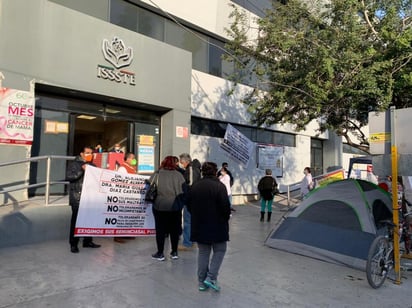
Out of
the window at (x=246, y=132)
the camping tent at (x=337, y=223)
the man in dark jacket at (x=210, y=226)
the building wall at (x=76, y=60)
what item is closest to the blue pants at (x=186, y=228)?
the camping tent at (x=337, y=223)

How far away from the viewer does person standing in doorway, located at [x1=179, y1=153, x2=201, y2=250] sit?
671 centimetres

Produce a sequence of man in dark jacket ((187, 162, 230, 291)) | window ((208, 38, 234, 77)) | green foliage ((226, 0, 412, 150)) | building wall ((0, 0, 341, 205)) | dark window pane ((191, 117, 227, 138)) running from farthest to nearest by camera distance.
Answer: window ((208, 38, 234, 77))
dark window pane ((191, 117, 227, 138))
building wall ((0, 0, 341, 205))
green foliage ((226, 0, 412, 150))
man in dark jacket ((187, 162, 230, 291))

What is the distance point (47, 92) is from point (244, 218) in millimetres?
6690

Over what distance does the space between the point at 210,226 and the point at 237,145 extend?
32.2ft

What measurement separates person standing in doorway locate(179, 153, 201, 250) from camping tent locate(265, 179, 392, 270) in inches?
68.6

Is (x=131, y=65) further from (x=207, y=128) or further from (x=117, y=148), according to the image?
(x=207, y=128)

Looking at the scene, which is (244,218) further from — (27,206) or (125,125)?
(27,206)

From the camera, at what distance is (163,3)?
1135cm

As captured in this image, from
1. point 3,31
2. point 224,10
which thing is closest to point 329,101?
point 3,31

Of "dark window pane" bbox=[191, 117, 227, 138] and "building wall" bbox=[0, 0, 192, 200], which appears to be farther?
"dark window pane" bbox=[191, 117, 227, 138]

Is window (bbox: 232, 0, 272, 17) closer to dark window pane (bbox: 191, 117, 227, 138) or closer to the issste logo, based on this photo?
dark window pane (bbox: 191, 117, 227, 138)

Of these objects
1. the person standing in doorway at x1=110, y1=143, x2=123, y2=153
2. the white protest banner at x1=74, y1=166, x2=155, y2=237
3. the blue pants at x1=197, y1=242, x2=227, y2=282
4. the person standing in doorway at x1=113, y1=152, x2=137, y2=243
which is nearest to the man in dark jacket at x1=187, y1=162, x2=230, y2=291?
the blue pants at x1=197, y1=242, x2=227, y2=282

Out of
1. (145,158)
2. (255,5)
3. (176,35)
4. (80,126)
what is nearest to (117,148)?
(145,158)

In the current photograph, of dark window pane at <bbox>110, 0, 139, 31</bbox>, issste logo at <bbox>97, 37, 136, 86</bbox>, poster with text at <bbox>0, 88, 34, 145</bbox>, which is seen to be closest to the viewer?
poster with text at <bbox>0, 88, 34, 145</bbox>
